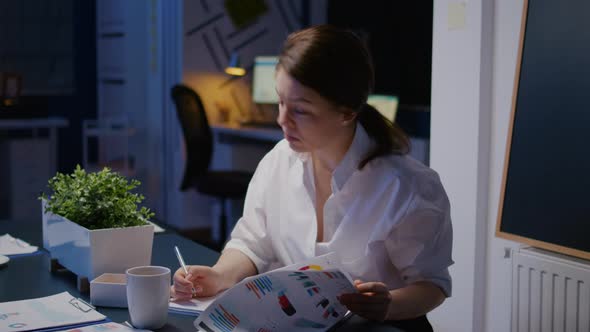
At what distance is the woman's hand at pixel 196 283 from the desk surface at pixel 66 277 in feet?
0.29

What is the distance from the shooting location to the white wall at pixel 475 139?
2.55 meters

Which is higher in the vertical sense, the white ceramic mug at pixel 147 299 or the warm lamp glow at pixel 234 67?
the warm lamp glow at pixel 234 67

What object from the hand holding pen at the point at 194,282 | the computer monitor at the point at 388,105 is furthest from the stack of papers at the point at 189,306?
the computer monitor at the point at 388,105

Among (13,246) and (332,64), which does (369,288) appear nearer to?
(332,64)

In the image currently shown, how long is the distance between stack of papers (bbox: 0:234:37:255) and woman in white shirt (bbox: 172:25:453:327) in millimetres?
494

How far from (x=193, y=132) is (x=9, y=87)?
6.01 ft

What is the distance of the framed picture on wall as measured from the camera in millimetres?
5633

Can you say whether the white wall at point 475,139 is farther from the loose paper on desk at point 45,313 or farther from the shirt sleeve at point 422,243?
the loose paper on desk at point 45,313

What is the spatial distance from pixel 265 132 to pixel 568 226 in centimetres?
268

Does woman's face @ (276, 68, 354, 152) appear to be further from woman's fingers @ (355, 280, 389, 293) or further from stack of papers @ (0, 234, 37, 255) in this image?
stack of papers @ (0, 234, 37, 255)

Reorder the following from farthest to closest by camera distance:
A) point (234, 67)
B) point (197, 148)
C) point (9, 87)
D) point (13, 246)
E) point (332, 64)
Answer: point (9, 87) → point (234, 67) → point (197, 148) → point (13, 246) → point (332, 64)

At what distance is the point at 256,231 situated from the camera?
1742 mm

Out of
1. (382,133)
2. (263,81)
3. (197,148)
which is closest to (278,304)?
(382,133)

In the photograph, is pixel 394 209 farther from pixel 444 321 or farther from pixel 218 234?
pixel 218 234
